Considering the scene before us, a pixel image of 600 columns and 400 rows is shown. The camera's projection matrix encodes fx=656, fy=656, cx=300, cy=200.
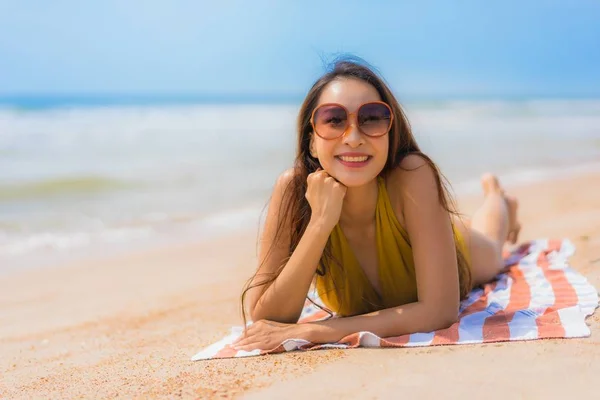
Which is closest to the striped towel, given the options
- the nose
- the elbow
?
the elbow

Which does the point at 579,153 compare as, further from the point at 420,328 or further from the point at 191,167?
the point at 420,328

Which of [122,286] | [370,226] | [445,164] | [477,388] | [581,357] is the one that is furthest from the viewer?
[445,164]

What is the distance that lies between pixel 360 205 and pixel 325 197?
0.35 m

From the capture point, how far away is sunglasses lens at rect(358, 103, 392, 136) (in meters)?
3.28

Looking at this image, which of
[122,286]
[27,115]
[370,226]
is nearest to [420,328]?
[370,226]

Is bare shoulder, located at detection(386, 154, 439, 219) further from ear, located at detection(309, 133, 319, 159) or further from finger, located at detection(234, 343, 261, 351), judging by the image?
finger, located at detection(234, 343, 261, 351)

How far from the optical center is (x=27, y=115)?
3188cm

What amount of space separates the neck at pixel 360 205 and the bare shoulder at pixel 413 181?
0.41 feet

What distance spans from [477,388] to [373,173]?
1243mm

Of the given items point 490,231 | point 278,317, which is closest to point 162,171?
point 490,231

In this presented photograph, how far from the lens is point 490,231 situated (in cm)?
522

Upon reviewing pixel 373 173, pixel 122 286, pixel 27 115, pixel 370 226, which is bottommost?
pixel 122 286

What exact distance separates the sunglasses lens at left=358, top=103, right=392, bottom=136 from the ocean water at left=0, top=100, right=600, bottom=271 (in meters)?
1.01

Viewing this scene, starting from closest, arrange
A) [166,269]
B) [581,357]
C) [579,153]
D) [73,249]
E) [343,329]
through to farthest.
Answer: [581,357] < [343,329] < [166,269] < [73,249] < [579,153]
